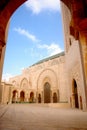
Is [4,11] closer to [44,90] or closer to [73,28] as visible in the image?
[73,28]

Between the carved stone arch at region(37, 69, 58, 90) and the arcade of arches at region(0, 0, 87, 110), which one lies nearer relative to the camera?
the arcade of arches at region(0, 0, 87, 110)

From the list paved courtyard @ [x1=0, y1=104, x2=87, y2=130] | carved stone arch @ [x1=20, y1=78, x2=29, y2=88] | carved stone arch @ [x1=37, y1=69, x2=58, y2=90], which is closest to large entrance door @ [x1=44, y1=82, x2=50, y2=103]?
carved stone arch @ [x1=37, y1=69, x2=58, y2=90]

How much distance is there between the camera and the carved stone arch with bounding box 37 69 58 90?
27.8m

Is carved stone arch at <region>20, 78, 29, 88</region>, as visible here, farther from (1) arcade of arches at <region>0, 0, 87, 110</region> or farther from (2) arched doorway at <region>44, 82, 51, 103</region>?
(2) arched doorway at <region>44, 82, 51, 103</region>

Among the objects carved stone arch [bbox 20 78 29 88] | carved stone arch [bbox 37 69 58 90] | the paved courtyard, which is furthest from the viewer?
carved stone arch [bbox 20 78 29 88]

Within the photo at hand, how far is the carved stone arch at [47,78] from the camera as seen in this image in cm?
2777

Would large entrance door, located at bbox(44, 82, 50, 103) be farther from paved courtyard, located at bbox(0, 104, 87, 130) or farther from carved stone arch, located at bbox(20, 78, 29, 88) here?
paved courtyard, located at bbox(0, 104, 87, 130)

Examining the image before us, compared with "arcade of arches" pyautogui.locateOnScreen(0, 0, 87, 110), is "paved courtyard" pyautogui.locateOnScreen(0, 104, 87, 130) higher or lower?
lower

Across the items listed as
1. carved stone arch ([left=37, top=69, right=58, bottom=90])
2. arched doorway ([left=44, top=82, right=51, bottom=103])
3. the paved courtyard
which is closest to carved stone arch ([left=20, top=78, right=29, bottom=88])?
carved stone arch ([left=37, top=69, right=58, bottom=90])

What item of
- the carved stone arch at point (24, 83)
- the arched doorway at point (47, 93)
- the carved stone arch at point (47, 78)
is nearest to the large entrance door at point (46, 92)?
the arched doorway at point (47, 93)

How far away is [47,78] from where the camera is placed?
29.7 metres

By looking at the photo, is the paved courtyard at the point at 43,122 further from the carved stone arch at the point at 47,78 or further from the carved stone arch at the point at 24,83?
the carved stone arch at the point at 24,83

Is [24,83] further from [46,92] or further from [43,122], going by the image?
[43,122]

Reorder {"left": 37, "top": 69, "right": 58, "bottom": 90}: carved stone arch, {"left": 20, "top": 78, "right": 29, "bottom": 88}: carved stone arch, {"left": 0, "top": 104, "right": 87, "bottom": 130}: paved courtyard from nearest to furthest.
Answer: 1. {"left": 0, "top": 104, "right": 87, "bottom": 130}: paved courtyard
2. {"left": 37, "top": 69, "right": 58, "bottom": 90}: carved stone arch
3. {"left": 20, "top": 78, "right": 29, "bottom": 88}: carved stone arch
